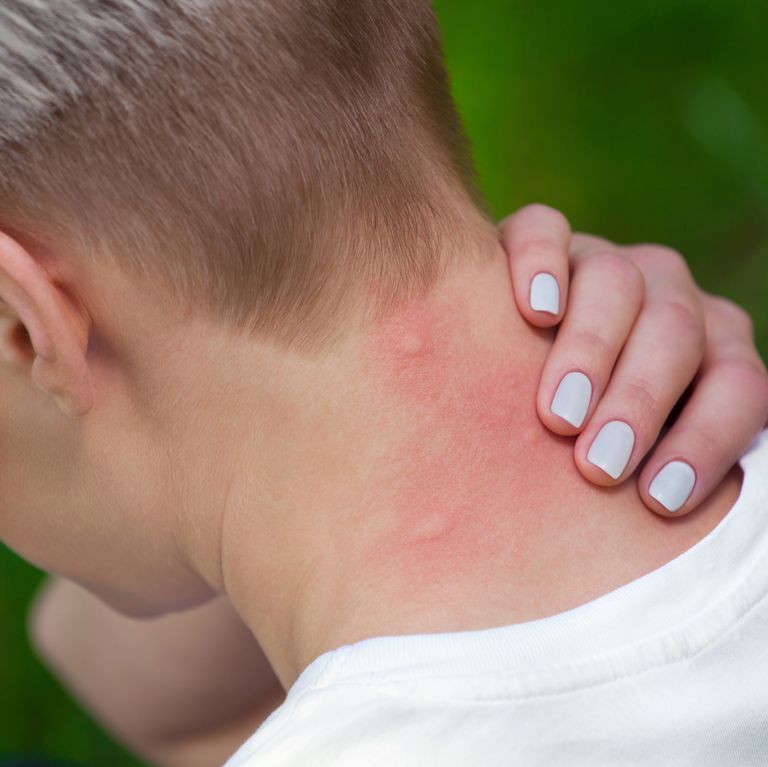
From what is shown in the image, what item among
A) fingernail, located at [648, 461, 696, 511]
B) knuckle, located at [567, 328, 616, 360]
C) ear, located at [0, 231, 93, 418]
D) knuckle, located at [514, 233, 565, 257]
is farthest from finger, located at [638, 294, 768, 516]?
ear, located at [0, 231, 93, 418]

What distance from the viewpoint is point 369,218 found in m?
1.01

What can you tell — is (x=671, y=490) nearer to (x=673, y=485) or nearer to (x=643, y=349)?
(x=673, y=485)

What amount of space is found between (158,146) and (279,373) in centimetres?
22

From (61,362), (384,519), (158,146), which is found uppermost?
(158,146)

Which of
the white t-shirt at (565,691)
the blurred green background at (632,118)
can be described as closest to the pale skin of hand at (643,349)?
the white t-shirt at (565,691)

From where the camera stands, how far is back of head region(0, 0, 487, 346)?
0.92m

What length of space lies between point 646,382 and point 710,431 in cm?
8

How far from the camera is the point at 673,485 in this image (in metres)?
1.05

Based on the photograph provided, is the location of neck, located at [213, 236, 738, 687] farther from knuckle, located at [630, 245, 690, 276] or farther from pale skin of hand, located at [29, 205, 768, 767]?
knuckle, located at [630, 245, 690, 276]

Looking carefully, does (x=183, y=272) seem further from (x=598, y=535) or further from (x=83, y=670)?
(x=83, y=670)

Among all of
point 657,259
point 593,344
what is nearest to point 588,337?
point 593,344

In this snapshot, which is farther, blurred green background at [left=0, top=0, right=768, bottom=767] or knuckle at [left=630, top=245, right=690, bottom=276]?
blurred green background at [left=0, top=0, right=768, bottom=767]

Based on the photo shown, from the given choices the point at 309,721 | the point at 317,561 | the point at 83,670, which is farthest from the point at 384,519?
the point at 83,670

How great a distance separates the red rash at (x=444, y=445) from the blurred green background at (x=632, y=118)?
1.60m
